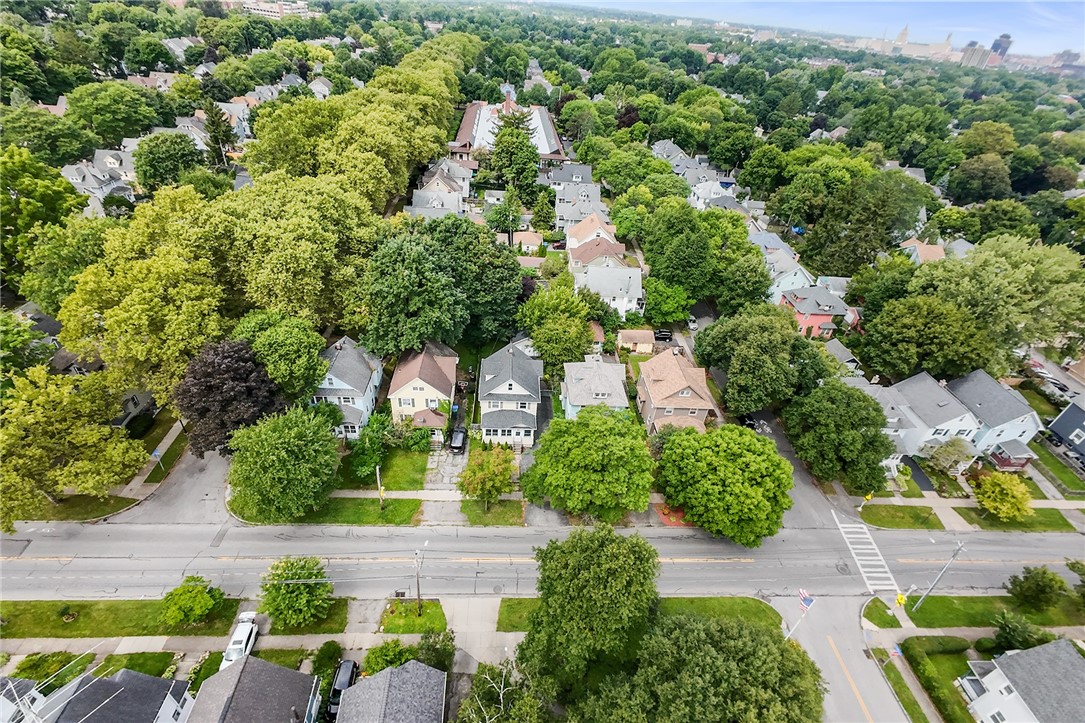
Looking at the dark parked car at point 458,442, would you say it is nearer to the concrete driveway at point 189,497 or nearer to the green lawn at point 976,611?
the concrete driveway at point 189,497

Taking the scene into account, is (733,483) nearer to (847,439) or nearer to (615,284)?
(847,439)

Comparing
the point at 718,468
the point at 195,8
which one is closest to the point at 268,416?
the point at 718,468

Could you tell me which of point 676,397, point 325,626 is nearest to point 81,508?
point 325,626

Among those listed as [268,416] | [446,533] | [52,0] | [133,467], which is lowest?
[446,533]

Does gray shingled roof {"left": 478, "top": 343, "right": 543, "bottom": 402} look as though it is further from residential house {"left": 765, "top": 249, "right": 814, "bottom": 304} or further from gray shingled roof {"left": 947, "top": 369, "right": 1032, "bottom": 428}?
gray shingled roof {"left": 947, "top": 369, "right": 1032, "bottom": 428}

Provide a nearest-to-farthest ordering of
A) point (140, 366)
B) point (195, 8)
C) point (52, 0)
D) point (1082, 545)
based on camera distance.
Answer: point (140, 366) < point (1082, 545) < point (52, 0) < point (195, 8)

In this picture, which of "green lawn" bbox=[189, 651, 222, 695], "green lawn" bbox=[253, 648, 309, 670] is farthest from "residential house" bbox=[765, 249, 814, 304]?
"green lawn" bbox=[189, 651, 222, 695]

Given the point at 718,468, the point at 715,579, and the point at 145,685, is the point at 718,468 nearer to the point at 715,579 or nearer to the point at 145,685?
the point at 715,579
